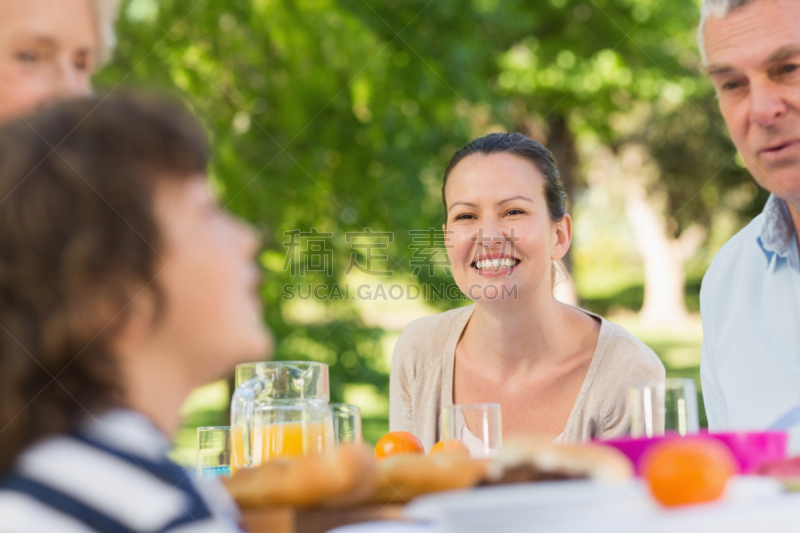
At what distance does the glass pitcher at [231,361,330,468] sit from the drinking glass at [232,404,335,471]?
0.15 metres

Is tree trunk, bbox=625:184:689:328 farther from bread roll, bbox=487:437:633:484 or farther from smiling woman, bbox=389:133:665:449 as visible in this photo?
bread roll, bbox=487:437:633:484

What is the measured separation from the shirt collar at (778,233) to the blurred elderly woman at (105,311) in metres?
1.66

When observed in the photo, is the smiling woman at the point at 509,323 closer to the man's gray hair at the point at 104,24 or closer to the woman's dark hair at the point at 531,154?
the woman's dark hair at the point at 531,154

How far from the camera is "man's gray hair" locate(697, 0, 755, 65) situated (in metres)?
1.90

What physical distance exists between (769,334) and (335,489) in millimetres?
1505

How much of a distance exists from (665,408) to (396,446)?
573 millimetres

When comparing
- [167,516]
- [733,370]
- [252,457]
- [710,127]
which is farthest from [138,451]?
[710,127]

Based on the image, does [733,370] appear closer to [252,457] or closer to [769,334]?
[769,334]

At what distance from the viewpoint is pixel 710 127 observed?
473 inches

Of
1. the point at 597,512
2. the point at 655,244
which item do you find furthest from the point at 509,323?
the point at 655,244

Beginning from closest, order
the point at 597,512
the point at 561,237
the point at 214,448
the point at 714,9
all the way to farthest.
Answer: the point at 597,512, the point at 214,448, the point at 714,9, the point at 561,237

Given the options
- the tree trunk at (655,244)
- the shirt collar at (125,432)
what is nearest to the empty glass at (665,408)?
the shirt collar at (125,432)

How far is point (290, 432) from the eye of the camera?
4.85 ft

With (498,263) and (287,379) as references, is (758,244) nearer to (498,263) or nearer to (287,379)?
(498,263)
